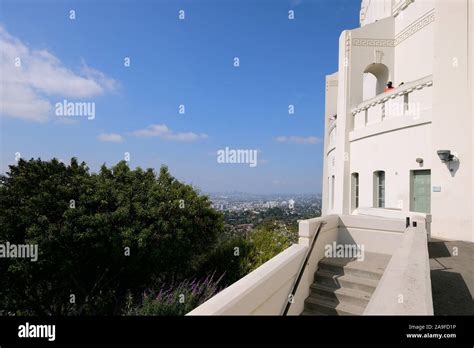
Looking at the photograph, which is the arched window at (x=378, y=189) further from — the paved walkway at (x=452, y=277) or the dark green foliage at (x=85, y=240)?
the dark green foliage at (x=85, y=240)

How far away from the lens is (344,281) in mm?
4934

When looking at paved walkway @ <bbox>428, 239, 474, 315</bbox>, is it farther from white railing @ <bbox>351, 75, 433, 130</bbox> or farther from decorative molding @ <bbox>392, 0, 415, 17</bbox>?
decorative molding @ <bbox>392, 0, 415, 17</bbox>

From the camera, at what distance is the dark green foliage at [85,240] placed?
7086mm

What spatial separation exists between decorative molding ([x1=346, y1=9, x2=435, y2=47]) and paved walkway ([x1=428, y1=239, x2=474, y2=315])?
8898mm

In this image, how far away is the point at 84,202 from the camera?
7.80m

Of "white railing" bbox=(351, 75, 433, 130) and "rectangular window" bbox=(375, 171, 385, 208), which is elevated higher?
"white railing" bbox=(351, 75, 433, 130)

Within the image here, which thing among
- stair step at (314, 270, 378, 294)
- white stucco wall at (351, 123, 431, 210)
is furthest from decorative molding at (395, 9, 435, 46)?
stair step at (314, 270, 378, 294)

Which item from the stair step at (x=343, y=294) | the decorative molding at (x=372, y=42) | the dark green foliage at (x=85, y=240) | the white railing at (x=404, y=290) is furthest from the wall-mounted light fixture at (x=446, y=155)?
the dark green foliage at (x=85, y=240)

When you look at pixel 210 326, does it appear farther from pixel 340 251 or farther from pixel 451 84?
pixel 451 84

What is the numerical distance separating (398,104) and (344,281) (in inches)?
302

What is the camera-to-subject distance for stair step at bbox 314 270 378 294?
471cm

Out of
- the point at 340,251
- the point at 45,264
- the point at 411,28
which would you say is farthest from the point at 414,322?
the point at 411,28

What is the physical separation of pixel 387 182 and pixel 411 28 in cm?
696

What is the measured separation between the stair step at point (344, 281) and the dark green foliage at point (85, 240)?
4.02 m
